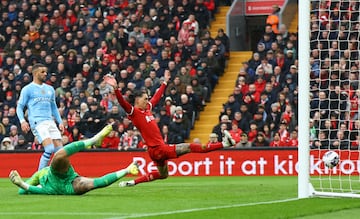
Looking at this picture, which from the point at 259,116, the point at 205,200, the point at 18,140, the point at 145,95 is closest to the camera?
the point at 205,200

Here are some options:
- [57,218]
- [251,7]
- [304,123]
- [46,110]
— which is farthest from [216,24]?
[57,218]

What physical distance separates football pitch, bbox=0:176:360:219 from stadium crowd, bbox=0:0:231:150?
10.6 m

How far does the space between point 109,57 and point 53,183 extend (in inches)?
644

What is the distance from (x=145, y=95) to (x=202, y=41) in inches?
523

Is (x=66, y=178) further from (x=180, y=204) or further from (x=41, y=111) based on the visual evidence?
(x=41, y=111)

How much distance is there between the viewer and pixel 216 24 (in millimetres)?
35062

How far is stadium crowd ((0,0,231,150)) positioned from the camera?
29969 mm

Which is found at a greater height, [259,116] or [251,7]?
[251,7]

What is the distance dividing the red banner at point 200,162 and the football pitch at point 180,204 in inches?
262

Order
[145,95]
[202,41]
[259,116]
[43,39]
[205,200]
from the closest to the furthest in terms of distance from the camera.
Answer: [205,200], [145,95], [259,116], [202,41], [43,39]

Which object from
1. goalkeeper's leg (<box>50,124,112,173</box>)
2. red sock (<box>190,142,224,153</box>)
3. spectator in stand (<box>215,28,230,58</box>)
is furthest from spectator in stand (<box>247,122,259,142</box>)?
goalkeeper's leg (<box>50,124,112,173</box>)

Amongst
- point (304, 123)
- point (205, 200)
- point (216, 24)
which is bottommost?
point (205, 200)

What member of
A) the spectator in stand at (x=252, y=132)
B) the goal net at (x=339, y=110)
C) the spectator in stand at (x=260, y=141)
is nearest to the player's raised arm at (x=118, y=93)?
the goal net at (x=339, y=110)

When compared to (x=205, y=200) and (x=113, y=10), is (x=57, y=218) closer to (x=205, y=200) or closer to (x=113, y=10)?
(x=205, y=200)
